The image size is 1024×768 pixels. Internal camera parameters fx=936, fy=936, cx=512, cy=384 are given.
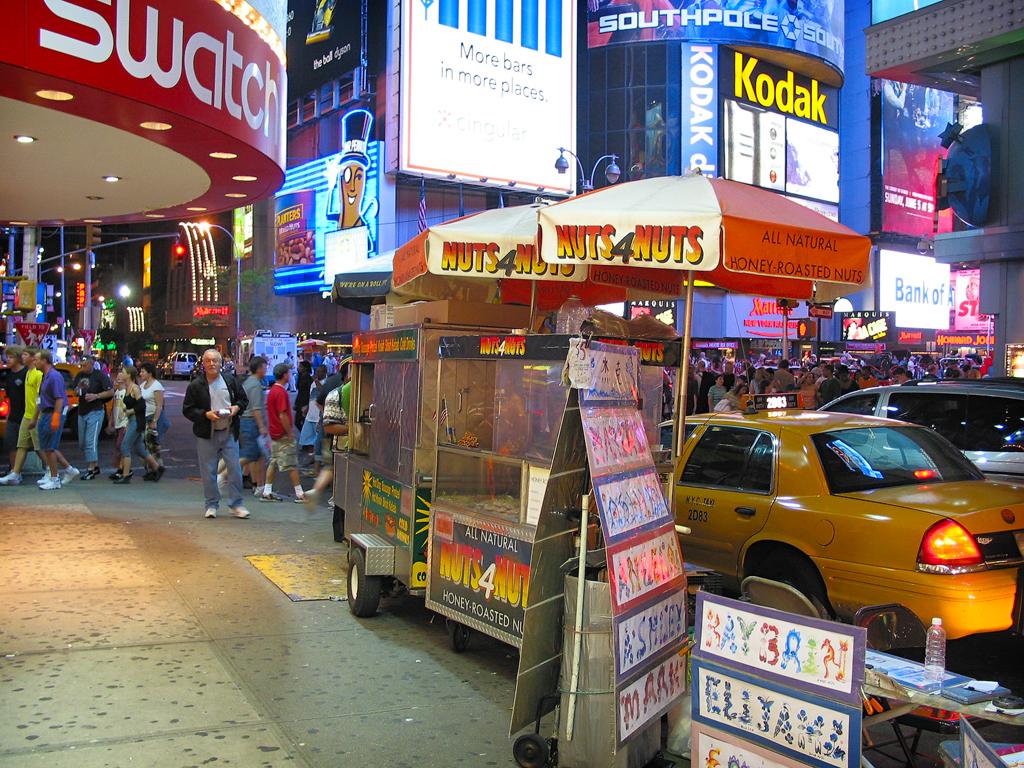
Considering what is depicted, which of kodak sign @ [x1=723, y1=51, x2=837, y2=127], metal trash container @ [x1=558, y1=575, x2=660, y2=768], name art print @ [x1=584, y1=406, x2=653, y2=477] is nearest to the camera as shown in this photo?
metal trash container @ [x1=558, y1=575, x2=660, y2=768]

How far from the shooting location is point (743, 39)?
45.1 metres

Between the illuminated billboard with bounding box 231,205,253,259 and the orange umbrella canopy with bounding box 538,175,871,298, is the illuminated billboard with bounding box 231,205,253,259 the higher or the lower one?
the higher one

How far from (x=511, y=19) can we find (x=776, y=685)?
138ft

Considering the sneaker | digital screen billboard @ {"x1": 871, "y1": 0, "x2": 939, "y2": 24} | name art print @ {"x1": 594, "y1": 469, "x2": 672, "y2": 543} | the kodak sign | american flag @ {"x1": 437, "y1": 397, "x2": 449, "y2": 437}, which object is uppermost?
the kodak sign

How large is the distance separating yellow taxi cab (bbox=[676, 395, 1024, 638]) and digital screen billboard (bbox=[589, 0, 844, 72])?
41398 millimetres

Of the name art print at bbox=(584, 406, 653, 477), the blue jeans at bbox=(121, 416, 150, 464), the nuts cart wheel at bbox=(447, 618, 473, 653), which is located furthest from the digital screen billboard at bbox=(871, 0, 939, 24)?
the nuts cart wheel at bbox=(447, 618, 473, 653)

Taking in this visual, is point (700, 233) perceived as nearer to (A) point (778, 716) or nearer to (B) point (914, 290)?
(A) point (778, 716)

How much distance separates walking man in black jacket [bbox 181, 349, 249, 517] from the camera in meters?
10.3

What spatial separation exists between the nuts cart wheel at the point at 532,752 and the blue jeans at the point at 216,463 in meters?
6.89

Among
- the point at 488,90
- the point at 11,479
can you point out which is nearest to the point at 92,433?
the point at 11,479

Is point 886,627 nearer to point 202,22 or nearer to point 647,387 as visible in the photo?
point 647,387

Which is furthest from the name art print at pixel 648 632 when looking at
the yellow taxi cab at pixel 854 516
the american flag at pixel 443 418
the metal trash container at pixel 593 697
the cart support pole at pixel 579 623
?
the american flag at pixel 443 418

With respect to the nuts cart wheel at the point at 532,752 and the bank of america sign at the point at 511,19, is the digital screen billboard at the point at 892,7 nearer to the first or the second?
the nuts cart wheel at the point at 532,752

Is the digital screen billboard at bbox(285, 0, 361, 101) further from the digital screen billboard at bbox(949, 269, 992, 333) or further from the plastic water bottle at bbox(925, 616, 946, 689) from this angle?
the plastic water bottle at bbox(925, 616, 946, 689)
